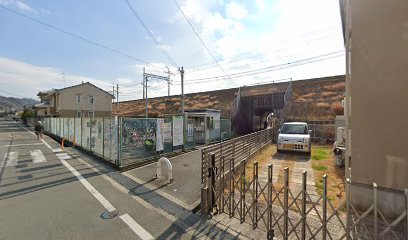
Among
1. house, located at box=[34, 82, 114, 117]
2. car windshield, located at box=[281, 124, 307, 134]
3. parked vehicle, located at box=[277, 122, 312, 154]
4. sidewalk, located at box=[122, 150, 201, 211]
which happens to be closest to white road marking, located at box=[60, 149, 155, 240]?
sidewalk, located at box=[122, 150, 201, 211]

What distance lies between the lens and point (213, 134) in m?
16.0

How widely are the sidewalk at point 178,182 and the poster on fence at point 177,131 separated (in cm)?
215

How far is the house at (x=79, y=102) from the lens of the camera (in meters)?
32.5

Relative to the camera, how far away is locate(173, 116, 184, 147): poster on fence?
432 inches

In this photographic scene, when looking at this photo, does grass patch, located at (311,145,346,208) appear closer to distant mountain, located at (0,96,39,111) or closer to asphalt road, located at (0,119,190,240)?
asphalt road, located at (0,119,190,240)

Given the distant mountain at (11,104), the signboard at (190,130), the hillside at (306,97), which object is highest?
the distant mountain at (11,104)

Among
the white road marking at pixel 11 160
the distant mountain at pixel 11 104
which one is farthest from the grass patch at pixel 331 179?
the distant mountain at pixel 11 104

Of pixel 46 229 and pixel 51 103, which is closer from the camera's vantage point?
pixel 46 229

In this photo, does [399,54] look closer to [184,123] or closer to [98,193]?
[98,193]

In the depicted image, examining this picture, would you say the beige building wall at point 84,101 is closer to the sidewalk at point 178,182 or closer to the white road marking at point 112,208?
the white road marking at point 112,208

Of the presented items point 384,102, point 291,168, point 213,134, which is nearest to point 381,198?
point 384,102

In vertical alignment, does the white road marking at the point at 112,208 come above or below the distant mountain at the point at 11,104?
below

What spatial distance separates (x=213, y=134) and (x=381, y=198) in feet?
40.1

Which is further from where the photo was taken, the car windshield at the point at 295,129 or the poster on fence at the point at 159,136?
the car windshield at the point at 295,129
